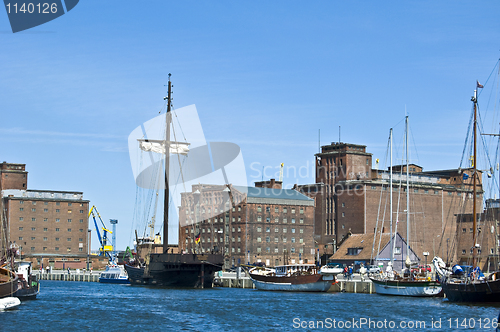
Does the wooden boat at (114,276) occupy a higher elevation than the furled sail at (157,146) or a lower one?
lower

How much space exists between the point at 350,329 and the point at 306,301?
66.8ft

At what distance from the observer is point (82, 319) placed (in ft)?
172

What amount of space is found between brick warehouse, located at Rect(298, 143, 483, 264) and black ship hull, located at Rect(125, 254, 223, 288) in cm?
5917

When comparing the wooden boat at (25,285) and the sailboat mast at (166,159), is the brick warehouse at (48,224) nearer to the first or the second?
the sailboat mast at (166,159)

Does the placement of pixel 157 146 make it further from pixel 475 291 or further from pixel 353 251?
pixel 475 291

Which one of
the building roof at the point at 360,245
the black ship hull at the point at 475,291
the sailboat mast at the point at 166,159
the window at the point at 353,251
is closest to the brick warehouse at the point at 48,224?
the building roof at the point at 360,245

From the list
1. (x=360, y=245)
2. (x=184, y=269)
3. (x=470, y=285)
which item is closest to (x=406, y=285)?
(x=470, y=285)

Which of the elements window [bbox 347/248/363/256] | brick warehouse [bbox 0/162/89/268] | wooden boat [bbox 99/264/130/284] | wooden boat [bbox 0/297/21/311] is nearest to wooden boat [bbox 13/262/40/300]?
wooden boat [bbox 0/297/21/311]

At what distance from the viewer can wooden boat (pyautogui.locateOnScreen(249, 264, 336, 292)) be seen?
81375 mm

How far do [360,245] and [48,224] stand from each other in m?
76.2

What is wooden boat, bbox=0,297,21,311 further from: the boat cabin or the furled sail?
the furled sail

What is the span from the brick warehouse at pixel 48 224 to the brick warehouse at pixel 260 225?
3185cm

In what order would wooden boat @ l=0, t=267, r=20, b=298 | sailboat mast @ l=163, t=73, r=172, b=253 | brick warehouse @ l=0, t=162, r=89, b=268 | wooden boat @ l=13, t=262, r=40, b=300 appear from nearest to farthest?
wooden boat @ l=0, t=267, r=20, b=298, wooden boat @ l=13, t=262, r=40, b=300, sailboat mast @ l=163, t=73, r=172, b=253, brick warehouse @ l=0, t=162, r=89, b=268

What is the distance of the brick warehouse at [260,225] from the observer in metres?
144
